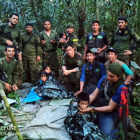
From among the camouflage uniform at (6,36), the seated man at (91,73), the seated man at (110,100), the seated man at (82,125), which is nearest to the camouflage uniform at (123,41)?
the seated man at (91,73)

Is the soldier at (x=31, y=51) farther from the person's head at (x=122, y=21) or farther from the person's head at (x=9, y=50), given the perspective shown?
the person's head at (x=122, y=21)

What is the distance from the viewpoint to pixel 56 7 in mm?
6926

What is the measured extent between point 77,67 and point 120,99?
6.94 feet

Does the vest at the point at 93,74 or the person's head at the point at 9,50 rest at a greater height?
the person's head at the point at 9,50

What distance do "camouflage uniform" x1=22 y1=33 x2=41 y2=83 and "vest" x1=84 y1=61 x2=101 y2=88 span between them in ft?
6.66

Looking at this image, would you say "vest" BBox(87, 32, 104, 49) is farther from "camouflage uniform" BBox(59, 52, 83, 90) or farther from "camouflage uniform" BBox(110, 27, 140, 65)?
"camouflage uniform" BBox(59, 52, 83, 90)

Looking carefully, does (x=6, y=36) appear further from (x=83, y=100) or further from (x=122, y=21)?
(x=83, y=100)

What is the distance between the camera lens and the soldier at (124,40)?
4.58 meters

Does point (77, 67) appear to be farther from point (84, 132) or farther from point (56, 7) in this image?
point (56, 7)

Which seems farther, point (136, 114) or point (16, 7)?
point (16, 7)

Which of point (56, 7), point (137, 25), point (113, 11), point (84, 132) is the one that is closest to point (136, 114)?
point (84, 132)

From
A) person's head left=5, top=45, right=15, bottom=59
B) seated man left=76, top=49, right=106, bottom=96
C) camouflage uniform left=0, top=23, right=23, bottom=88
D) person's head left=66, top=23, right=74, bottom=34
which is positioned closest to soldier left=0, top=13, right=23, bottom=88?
camouflage uniform left=0, top=23, right=23, bottom=88

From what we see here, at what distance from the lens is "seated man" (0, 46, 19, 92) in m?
4.51

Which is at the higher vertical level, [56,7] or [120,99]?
[56,7]
